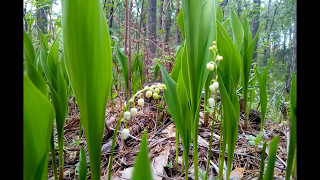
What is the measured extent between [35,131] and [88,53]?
21 cm

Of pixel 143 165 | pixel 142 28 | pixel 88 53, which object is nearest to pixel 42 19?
pixel 142 28

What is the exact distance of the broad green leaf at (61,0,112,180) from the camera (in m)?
0.47

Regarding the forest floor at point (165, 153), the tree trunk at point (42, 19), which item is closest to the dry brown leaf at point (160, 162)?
the forest floor at point (165, 153)

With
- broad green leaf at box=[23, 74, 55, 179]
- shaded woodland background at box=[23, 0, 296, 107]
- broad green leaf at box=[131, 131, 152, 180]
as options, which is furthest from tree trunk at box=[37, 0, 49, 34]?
broad green leaf at box=[131, 131, 152, 180]

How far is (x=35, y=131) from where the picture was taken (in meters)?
0.35

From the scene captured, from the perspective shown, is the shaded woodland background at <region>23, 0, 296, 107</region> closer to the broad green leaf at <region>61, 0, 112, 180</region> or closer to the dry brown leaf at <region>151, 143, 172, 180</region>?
the dry brown leaf at <region>151, 143, 172, 180</region>

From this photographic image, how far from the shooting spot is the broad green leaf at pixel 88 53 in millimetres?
474

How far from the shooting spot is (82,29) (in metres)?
0.48

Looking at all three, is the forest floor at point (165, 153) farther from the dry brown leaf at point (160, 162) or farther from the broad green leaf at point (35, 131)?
the broad green leaf at point (35, 131)

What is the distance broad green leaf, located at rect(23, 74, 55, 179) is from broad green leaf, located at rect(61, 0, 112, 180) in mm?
169

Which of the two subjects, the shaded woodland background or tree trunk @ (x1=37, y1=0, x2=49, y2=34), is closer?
the shaded woodland background
